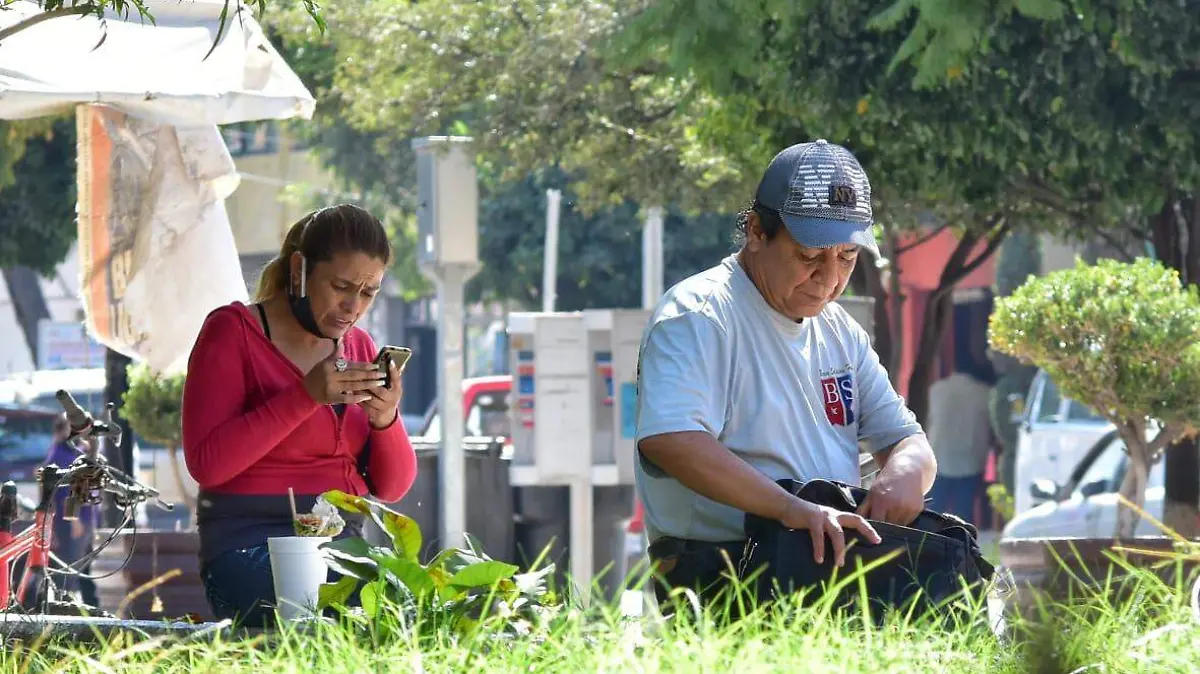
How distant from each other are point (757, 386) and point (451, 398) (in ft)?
25.6

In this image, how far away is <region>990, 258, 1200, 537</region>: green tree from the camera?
25.9 feet

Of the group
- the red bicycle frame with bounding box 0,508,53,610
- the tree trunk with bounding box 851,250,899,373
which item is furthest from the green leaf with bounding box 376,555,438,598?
the tree trunk with bounding box 851,250,899,373

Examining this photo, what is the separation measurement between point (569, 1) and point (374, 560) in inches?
388

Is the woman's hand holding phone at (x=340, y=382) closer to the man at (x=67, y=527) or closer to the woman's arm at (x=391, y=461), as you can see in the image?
the woman's arm at (x=391, y=461)

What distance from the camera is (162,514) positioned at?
21.4 metres

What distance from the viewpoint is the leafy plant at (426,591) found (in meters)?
2.97

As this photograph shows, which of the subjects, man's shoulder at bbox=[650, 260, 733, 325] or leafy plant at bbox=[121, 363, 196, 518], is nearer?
man's shoulder at bbox=[650, 260, 733, 325]

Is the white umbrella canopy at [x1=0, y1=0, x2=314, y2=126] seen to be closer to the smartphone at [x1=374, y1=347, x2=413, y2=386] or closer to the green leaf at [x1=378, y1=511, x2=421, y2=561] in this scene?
the smartphone at [x1=374, y1=347, x2=413, y2=386]

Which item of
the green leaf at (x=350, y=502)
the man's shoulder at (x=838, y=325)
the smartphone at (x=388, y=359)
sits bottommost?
the green leaf at (x=350, y=502)

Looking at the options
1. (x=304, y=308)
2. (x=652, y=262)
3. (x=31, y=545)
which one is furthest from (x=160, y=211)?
(x=652, y=262)

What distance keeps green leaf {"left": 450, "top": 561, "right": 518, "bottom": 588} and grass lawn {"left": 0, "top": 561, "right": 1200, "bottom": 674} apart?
10cm

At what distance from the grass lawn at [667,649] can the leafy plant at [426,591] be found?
0.08 feet

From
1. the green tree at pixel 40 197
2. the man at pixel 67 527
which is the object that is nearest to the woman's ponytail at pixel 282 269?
the man at pixel 67 527

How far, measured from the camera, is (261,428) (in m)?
4.02
